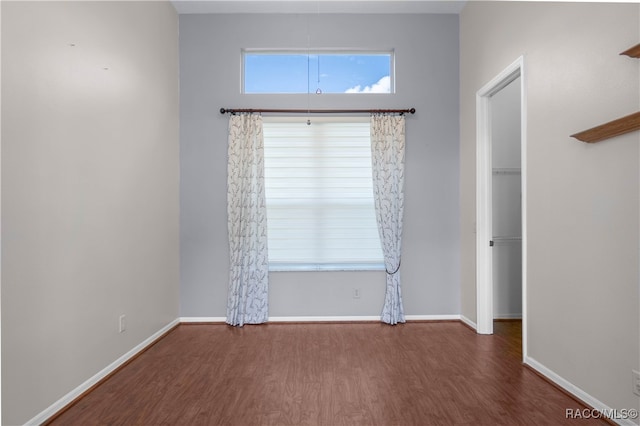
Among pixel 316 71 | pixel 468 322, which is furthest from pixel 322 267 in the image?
pixel 316 71

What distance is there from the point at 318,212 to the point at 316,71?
1.60 metres

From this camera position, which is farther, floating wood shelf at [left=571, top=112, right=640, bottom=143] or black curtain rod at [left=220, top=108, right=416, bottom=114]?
black curtain rod at [left=220, top=108, right=416, bottom=114]

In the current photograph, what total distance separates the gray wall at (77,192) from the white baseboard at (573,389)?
10.2 feet

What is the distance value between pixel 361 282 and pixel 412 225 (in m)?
0.85

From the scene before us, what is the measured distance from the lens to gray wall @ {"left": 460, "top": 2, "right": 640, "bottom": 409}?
1946 millimetres

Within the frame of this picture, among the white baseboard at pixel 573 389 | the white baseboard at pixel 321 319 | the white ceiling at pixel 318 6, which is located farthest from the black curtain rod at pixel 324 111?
the white baseboard at pixel 573 389

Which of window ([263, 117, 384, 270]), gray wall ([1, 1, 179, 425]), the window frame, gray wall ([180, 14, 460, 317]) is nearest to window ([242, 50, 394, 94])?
the window frame

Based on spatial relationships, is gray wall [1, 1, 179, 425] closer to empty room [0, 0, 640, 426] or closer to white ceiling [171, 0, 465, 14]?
empty room [0, 0, 640, 426]

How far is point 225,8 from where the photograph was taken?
4043 mm

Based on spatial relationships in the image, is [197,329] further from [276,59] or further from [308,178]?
[276,59]

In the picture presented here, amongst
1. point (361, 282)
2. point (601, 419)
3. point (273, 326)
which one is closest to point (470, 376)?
point (601, 419)

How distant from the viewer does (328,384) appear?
2.55 metres

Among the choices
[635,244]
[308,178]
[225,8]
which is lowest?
[635,244]

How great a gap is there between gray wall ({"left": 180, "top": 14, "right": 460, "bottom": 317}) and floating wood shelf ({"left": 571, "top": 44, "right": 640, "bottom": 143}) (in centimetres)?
204
